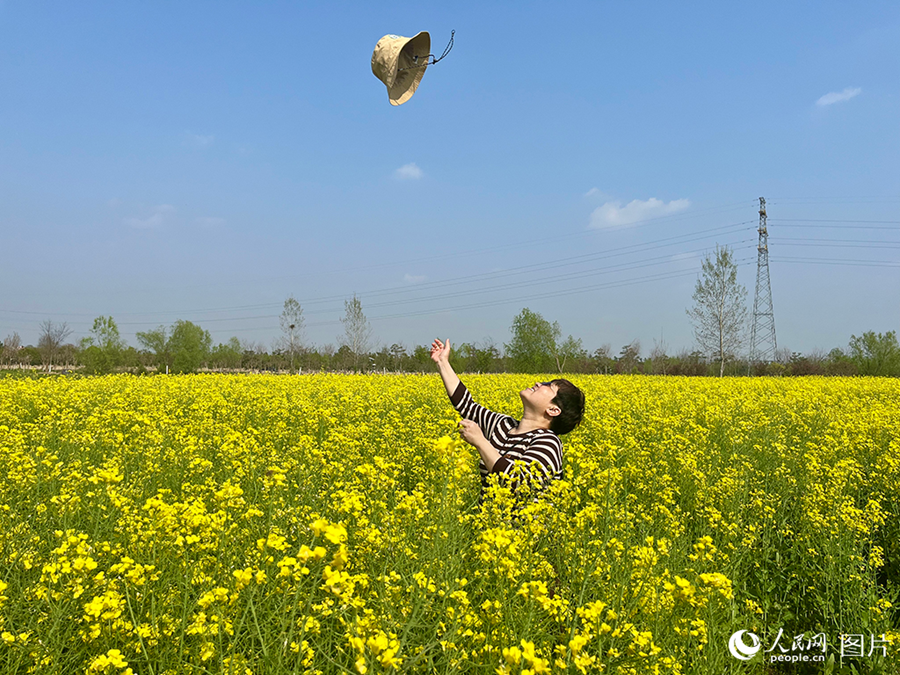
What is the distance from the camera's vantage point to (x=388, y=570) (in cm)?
256

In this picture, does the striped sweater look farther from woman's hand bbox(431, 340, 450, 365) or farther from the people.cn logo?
the people.cn logo

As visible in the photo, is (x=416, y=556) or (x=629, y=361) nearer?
(x=416, y=556)

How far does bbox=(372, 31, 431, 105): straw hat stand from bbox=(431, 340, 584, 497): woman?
2182 millimetres

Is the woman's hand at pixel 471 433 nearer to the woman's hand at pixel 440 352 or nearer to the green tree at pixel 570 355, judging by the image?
→ the woman's hand at pixel 440 352

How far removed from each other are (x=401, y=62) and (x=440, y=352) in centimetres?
238

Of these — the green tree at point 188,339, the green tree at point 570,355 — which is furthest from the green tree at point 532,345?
the green tree at point 188,339

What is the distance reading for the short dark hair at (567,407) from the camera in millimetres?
4008

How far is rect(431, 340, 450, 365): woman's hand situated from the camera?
4.82 metres

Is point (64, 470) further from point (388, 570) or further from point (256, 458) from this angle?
point (388, 570)

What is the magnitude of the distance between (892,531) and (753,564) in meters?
1.56

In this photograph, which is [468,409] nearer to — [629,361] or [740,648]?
[740,648]

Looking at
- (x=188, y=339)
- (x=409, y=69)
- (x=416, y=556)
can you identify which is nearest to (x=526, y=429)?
(x=416, y=556)

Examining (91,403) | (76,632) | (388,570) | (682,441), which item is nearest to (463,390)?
(388,570)

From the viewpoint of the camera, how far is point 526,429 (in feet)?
13.5
